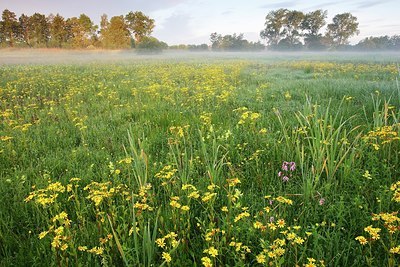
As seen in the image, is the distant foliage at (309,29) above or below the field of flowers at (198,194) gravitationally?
above

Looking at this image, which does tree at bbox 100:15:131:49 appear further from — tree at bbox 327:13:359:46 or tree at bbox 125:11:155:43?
tree at bbox 327:13:359:46

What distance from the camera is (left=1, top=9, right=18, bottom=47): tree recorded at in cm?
6369

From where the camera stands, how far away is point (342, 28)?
86.5 metres

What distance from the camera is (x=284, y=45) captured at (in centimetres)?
8775

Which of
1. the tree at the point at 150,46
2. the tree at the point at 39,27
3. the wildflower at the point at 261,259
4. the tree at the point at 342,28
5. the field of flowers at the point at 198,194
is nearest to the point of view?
the wildflower at the point at 261,259

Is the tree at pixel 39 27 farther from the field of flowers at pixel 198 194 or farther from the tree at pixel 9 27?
the field of flowers at pixel 198 194

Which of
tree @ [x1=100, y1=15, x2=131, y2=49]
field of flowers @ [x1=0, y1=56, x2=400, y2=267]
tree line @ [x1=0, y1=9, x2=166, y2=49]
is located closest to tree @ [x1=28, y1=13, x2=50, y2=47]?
tree line @ [x1=0, y1=9, x2=166, y2=49]

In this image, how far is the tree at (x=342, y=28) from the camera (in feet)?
275

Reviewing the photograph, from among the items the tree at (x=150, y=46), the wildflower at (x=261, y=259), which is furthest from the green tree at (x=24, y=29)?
the wildflower at (x=261, y=259)

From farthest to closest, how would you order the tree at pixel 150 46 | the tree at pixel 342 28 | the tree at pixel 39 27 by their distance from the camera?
1. the tree at pixel 342 28
2. the tree at pixel 39 27
3. the tree at pixel 150 46

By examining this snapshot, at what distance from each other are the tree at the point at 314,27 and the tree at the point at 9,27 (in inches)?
3187

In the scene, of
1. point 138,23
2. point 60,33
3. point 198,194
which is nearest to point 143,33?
point 138,23

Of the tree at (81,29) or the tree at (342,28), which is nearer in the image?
the tree at (81,29)

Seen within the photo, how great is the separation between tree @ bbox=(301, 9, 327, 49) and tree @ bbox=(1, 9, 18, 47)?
80944mm
